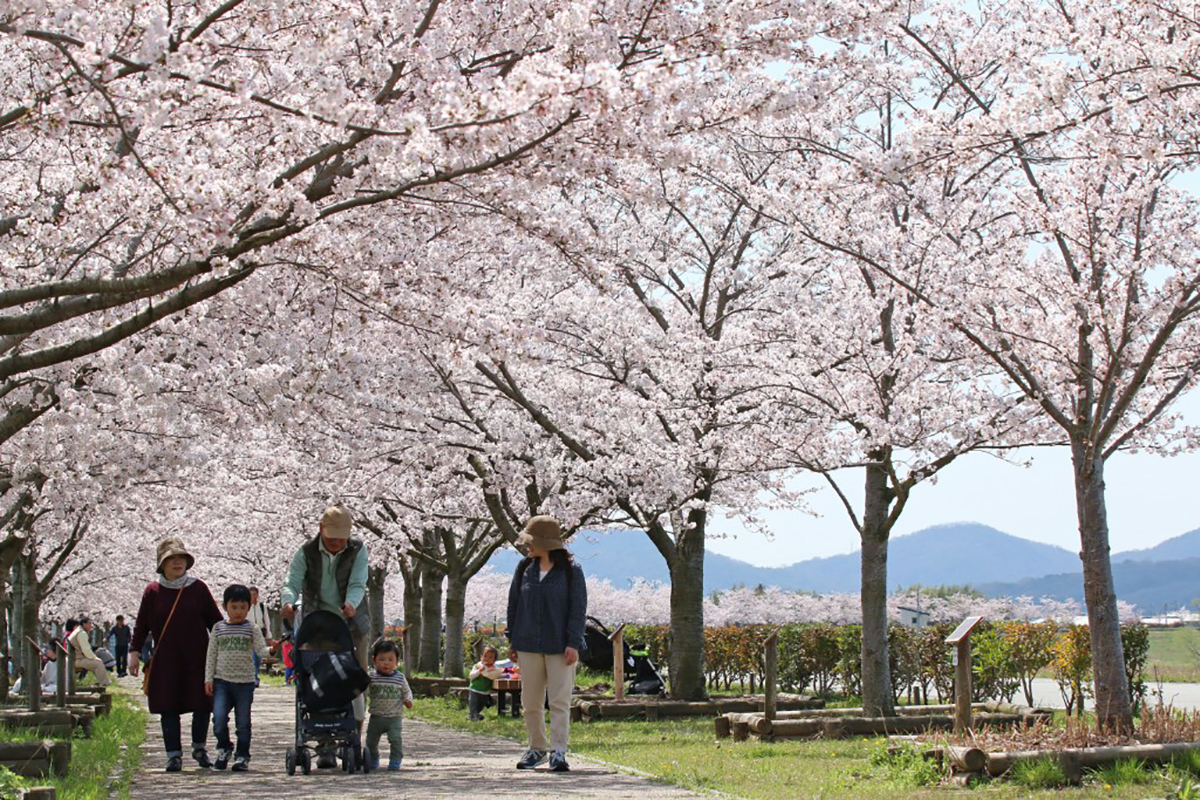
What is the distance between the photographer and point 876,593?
15.0 meters

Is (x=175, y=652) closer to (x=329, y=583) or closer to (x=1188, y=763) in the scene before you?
(x=329, y=583)

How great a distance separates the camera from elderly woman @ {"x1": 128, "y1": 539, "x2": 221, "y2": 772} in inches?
397

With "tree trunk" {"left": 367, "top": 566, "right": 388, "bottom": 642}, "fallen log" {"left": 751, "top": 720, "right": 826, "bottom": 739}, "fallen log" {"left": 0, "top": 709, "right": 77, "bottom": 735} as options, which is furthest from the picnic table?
"tree trunk" {"left": 367, "top": 566, "right": 388, "bottom": 642}

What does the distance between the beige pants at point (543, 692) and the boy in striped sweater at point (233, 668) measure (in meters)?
2.04

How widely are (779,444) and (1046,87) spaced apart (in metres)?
7.75

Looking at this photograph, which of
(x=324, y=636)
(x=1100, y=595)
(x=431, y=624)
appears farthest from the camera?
(x=431, y=624)

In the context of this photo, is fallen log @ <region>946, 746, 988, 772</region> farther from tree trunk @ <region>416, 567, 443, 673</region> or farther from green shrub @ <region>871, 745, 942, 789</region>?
tree trunk @ <region>416, 567, 443, 673</region>

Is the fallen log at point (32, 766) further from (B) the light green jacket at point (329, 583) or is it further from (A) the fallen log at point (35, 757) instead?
(B) the light green jacket at point (329, 583)

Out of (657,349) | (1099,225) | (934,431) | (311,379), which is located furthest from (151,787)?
(657,349)

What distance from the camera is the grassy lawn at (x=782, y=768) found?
25.9ft

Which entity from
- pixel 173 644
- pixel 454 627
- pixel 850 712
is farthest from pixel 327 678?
pixel 454 627

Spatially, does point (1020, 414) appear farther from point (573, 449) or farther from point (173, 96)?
point (173, 96)

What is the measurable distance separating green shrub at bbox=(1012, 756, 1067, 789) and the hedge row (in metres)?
7.25

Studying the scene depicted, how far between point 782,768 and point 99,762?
527 centimetres
